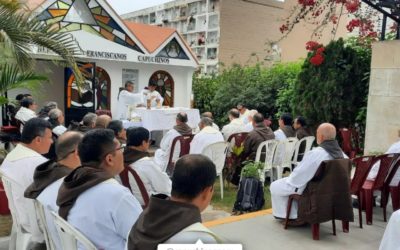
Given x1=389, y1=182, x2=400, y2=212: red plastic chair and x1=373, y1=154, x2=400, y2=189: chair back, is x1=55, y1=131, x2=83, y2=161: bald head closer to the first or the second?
x1=373, y1=154, x2=400, y2=189: chair back

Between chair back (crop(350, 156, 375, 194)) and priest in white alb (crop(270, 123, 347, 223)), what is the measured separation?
1.43 ft

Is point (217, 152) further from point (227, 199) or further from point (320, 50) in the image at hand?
point (320, 50)

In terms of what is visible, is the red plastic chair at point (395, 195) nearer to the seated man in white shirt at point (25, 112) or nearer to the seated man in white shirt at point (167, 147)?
the seated man in white shirt at point (167, 147)

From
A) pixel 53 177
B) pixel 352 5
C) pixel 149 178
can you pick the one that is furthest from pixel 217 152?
pixel 352 5

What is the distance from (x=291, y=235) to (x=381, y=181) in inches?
55.3

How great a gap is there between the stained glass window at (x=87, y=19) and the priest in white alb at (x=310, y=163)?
9410mm

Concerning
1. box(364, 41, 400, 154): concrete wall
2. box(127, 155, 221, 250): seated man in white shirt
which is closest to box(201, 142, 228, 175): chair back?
box(364, 41, 400, 154): concrete wall

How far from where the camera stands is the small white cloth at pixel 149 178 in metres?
3.67

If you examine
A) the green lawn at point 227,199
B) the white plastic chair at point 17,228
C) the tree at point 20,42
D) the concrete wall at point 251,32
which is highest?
the concrete wall at point 251,32

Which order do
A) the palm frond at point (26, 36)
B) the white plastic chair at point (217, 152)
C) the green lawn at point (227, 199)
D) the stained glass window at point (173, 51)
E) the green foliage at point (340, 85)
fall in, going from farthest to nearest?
the stained glass window at point (173, 51) < the green foliage at point (340, 85) < the white plastic chair at point (217, 152) < the green lawn at point (227, 199) < the palm frond at point (26, 36)

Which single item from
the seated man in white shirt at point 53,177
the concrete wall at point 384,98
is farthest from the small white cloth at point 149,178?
the concrete wall at point 384,98

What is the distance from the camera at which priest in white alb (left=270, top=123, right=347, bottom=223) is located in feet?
14.0

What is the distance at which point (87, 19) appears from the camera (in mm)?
12742

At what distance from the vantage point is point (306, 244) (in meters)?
4.18
